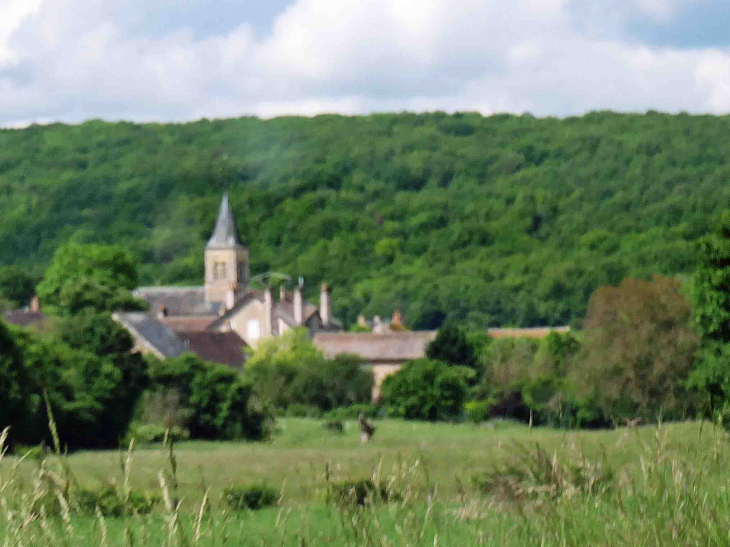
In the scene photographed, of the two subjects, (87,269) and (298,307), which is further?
(87,269)

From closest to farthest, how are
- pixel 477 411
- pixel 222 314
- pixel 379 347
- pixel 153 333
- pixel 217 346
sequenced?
pixel 477 411 < pixel 153 333 < pixel 217 346 < pixel 379 347 < pixel 222 314

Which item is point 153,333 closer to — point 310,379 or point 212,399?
point 310,379

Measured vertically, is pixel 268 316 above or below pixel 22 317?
below

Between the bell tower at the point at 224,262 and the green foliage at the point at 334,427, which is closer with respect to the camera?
the green foliage at the point at 334,427

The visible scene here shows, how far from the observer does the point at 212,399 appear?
44.7 m

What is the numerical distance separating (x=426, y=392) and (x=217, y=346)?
19.6 meters

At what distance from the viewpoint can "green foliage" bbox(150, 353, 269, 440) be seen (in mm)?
44344

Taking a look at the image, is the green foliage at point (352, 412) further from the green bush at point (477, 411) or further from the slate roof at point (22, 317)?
the slate roof at point (22, 317)

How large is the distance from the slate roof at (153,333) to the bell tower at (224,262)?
42493mm

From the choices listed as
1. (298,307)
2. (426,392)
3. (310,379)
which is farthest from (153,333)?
(298,307)

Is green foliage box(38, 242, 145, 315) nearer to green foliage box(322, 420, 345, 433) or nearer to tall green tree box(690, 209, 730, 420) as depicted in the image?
green foliage box(322, 420, 345, 433)

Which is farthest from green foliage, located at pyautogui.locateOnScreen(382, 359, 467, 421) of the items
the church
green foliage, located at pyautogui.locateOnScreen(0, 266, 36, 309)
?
green foliage, located at pyautogui.locateOnScreen(0, 266, 36, 309)

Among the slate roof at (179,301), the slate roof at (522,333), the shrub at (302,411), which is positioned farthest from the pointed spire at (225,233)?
the shrub at (302,411)

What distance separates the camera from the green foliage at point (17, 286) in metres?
121
